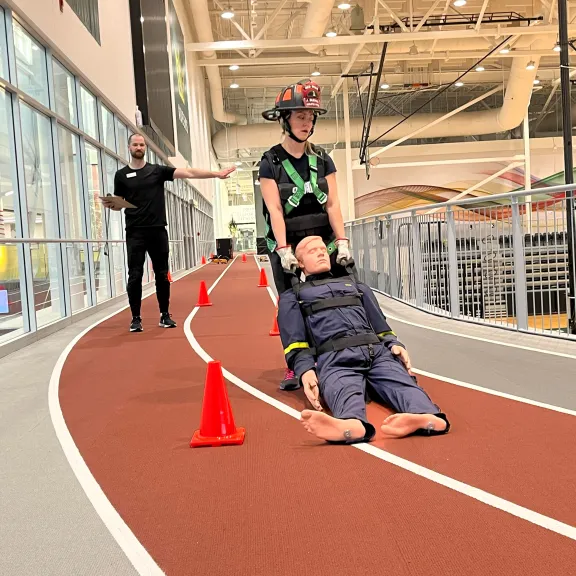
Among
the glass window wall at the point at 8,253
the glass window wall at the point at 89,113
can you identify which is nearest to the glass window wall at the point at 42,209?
the glass window wall at the point at 8,253

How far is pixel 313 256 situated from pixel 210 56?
84.4 feet

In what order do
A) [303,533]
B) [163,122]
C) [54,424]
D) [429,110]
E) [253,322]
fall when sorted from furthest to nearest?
1. [429,110]
2. [163,122]
3. [253,322]
4. [54,424]
5. [303,533]

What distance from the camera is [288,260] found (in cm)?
403

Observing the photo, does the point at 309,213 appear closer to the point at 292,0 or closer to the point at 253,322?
the point at 253,322

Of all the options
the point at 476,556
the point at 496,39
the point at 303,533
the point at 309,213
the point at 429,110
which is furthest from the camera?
the point at 429,110

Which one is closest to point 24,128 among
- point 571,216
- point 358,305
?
point 358,305

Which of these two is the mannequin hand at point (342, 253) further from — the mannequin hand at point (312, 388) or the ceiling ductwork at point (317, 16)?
the ceiling ductwork at point (317, 16)

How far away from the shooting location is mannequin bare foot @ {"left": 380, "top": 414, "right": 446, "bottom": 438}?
312 cm

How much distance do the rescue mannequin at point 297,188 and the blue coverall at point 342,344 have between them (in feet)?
0.89

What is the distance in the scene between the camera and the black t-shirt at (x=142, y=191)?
7113 mm

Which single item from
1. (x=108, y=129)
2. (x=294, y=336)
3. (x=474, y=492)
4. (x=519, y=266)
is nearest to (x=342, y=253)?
(x=294, y=336)

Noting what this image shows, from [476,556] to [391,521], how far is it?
1.16 ft

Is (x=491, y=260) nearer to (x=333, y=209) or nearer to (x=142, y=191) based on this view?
(x=333, y=209)

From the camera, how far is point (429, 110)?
34938 millimetres
